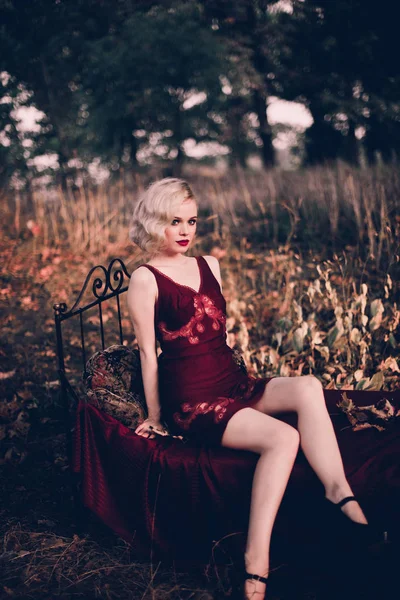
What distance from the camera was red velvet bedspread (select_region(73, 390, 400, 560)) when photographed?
210 cm

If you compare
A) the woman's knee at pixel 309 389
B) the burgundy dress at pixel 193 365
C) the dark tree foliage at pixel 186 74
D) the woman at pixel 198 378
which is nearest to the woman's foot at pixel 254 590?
the woman at pixel 198 378

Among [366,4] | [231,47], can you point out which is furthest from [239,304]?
[231,47]

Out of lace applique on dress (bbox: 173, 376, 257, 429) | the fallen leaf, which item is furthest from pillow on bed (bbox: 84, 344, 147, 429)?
the fallen leaf

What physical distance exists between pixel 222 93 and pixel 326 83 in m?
5.88

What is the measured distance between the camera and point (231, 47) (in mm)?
15875

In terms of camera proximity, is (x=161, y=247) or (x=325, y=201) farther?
(x=325, y=201)

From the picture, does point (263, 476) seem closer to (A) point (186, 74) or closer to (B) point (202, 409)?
(B) point (202, 409)

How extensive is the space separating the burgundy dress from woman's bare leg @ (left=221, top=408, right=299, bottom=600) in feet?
0.52

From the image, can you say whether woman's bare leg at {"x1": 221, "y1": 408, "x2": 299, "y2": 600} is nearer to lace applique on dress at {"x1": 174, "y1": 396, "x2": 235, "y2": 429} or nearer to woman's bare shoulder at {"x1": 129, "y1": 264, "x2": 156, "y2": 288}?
lace applique on dress at {"x1": 174, "y1": 396, "x2": 235, "y2": 429}

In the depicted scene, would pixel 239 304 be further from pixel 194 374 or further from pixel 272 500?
pixel 272 500

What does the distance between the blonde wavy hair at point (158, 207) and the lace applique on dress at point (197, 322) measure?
361 mm

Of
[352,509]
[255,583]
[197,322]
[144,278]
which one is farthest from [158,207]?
[255,583]

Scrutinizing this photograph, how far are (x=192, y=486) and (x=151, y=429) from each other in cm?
36

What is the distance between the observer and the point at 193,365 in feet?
7.86
